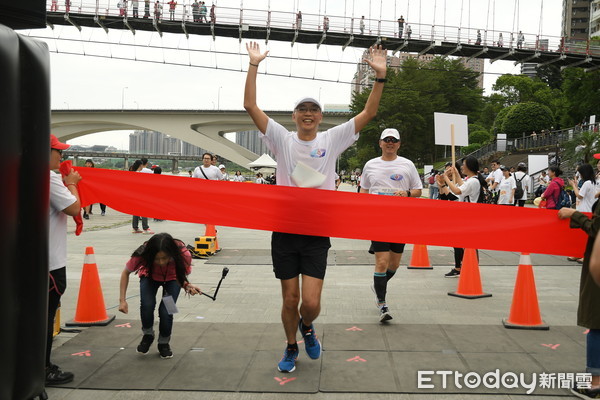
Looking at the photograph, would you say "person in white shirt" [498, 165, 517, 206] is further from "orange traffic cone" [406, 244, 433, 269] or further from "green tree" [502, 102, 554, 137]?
"green tree" [502, 102, 554, 137]

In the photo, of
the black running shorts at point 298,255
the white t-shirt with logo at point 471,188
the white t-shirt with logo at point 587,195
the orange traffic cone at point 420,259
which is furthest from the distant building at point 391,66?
the black running shorts at point 298,255

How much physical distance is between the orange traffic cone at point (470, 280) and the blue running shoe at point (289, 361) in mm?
3653

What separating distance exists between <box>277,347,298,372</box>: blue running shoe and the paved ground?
4.5 inches

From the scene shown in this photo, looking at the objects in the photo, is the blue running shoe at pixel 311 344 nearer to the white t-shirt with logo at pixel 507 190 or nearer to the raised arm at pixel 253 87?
the raised arm at pixel 253 87

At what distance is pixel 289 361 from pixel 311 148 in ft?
5.36

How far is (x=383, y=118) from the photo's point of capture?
214ft

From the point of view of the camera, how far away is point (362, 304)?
707 centimetres

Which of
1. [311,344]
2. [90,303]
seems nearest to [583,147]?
[311,344]

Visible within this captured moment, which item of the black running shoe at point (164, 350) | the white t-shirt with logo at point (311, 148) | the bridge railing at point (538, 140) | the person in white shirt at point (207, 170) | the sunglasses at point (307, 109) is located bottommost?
the black running shoe at point (164, 350)

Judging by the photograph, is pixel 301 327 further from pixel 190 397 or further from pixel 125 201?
pixel 125 201

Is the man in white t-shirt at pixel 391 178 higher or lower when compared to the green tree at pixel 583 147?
lower

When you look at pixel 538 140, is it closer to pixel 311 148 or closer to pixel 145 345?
pixel 311 148

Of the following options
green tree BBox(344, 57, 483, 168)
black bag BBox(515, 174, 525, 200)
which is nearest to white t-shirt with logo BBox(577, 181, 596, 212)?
black bag BBox(515, 174, 525, 200)

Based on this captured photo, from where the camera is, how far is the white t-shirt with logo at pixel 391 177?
6.64m
